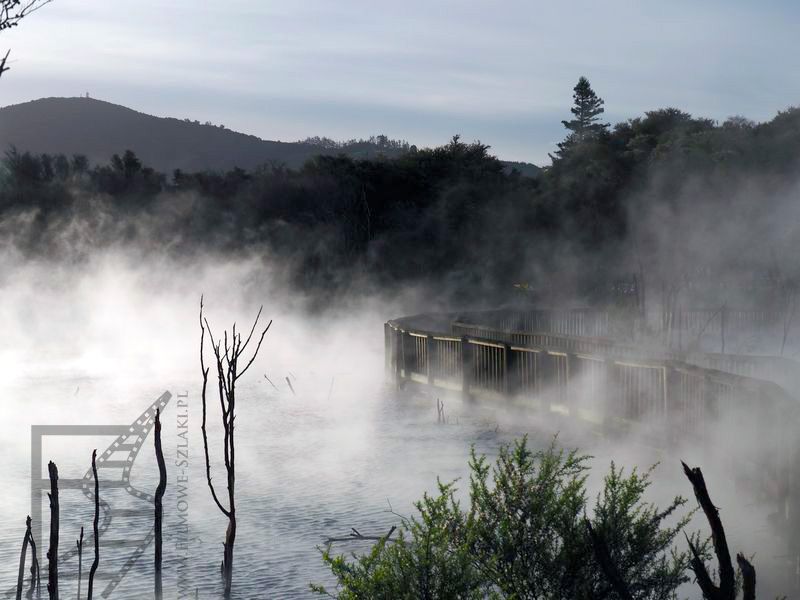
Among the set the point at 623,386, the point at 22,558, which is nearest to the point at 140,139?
the point at 623,386

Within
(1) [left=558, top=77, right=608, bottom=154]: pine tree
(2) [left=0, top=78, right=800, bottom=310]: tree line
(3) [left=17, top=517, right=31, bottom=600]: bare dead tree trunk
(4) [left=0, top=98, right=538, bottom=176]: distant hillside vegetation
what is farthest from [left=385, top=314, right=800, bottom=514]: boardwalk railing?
(4) [left=0, top=98, right=538, bottom=176]: distant hillside vegetation

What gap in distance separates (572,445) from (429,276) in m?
35.5

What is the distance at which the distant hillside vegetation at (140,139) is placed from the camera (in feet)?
546

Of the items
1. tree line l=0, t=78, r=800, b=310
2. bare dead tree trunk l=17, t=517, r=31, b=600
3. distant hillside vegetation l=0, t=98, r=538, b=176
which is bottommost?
bare dead tree trunk l=17, t=517, r=31, b=600

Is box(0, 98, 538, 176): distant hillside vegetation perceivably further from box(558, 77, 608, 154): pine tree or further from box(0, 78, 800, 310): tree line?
box(0, 78, 800, 310): tree line

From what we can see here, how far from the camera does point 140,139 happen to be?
576 feet

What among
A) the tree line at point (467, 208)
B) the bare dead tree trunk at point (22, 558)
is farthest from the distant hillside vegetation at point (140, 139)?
the bare dead tree trunk at point (22, 558)

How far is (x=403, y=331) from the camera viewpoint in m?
22.7

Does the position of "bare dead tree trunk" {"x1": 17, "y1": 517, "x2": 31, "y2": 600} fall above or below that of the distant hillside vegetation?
below

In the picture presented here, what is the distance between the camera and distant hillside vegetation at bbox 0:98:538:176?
166m
